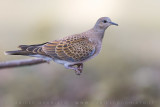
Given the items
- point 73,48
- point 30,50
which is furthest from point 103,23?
point 30,50

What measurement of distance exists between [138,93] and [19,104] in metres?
1.88

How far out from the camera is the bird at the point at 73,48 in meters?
3.26

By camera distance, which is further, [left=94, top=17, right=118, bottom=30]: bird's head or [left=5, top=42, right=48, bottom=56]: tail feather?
[left=5, top=42, right=48, bottom=56]: tail feather

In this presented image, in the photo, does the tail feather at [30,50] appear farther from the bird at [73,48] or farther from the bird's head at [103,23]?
the bird's head at [103,23]

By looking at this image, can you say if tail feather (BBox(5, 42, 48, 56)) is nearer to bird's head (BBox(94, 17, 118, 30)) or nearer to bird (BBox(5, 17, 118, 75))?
bird (BBox(5, 17, 118, 75))

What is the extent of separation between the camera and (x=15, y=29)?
5934 millimetres

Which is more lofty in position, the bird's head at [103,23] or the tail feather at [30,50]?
the bird's head at [103,23]

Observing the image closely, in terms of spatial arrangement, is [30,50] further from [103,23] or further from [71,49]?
[103,23]

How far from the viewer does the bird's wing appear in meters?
3.39

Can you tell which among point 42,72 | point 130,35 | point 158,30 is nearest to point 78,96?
point 42,72

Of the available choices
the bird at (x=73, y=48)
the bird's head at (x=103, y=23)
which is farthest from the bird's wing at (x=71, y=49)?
the bird's head at (x=103, y=23)

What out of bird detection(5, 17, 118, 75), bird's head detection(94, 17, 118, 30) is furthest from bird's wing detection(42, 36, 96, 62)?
bird's head detection(94, 17, 118, 30)

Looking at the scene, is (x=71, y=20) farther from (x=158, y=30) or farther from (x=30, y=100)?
(x=158, y=30)

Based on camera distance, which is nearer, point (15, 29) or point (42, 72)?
point (42, 72)
